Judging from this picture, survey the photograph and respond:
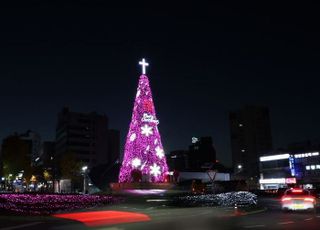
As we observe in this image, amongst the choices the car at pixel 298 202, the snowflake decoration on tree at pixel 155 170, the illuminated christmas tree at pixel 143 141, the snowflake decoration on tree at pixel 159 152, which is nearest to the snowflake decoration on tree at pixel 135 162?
the illuminated christmas tree at pixel 143 141

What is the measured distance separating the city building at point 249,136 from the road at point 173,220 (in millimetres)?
119789

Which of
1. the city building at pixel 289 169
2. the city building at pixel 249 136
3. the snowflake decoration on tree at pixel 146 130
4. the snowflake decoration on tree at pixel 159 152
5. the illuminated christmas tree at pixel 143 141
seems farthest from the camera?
the city building at pixel 249 136

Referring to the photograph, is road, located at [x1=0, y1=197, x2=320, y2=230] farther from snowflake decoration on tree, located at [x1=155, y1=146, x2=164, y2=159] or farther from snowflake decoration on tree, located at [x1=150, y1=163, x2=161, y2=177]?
snowflake decoration on tree, located at [x1=155, y1=146, x2=164, y2=159]

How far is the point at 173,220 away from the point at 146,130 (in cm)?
2978

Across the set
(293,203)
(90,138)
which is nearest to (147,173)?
(293,203)

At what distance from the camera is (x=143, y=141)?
160 feet

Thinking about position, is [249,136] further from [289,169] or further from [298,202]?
Answer: [298,202]

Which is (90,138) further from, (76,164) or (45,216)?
(45,216)

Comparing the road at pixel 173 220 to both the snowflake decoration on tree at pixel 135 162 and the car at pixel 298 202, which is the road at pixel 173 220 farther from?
the snowflake decoration on tree at pixel 135 162

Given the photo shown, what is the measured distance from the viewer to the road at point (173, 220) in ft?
53.5

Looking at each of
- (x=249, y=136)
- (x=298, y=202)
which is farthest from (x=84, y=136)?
(x=298, y=202)

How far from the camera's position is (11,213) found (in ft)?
74.6

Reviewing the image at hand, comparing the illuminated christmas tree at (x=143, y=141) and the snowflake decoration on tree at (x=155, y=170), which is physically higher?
the illuminated christmas tree at (x=143, y=141)

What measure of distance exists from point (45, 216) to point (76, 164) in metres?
67.2
